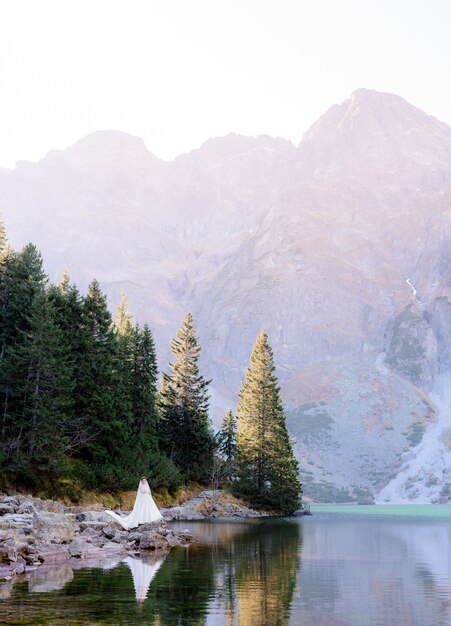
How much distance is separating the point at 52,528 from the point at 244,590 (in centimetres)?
1253

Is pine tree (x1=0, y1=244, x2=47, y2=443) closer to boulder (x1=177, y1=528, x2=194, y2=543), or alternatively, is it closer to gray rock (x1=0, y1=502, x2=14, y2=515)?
gray rock (x1=0, y1=502, x2=14, y2=515)

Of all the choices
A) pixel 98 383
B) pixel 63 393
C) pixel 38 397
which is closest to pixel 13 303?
pixel 63 393

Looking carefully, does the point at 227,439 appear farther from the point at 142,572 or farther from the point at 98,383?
the point at 142,572

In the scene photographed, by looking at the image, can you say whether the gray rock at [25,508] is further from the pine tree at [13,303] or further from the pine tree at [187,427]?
the pine tree at [187,427]

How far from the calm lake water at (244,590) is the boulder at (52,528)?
11.3 ft

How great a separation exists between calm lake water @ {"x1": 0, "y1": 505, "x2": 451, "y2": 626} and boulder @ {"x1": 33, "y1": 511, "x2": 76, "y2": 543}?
3.43 m

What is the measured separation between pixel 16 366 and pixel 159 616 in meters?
34.8

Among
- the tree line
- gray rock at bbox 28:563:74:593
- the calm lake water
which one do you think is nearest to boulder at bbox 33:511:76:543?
the calm lake water

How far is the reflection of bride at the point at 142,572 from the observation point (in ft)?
63.1

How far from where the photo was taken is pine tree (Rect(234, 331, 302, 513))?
265 feet

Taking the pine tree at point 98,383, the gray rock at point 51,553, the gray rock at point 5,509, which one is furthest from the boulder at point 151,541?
the pine tree at point 98,383

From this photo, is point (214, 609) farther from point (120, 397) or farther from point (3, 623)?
point (120, 397)

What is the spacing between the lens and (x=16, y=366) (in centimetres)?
4809

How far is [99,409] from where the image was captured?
5588 cm
